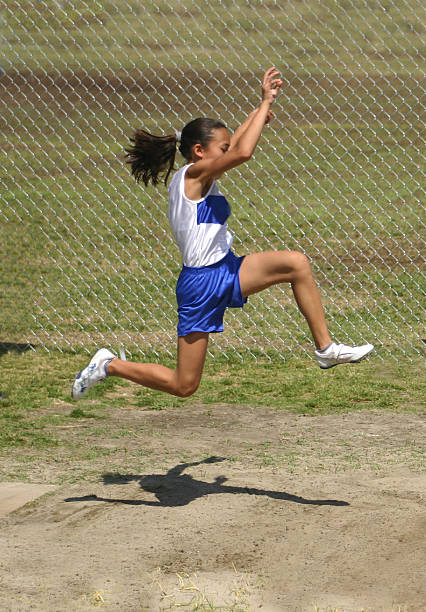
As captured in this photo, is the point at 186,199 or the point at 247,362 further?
the point at 247,362

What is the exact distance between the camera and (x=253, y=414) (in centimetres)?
624

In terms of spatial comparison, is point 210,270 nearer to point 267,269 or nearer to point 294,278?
point 267,269

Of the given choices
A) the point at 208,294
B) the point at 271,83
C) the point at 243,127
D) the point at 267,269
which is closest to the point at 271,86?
the point at 271,83

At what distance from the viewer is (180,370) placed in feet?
15.0

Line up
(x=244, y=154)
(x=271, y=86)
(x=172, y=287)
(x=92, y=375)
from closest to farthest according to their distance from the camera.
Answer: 1. (x=244, y=154)
2. (x=271, y=86)
3. (x=92, y=375)
4. (x=172, y=287)

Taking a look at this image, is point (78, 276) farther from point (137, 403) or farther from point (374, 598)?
point (374, 598)

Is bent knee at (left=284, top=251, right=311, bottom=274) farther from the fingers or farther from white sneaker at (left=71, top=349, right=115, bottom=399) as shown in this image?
white sneaker at (left=71, top=349, right=115, bottom=399)

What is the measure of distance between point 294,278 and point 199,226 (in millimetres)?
480

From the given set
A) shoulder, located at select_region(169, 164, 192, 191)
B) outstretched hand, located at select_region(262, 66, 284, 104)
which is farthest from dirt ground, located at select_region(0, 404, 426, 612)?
outstretched hand, located at select_region(262, 66, 284, 104)

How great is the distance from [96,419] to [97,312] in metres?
2.43

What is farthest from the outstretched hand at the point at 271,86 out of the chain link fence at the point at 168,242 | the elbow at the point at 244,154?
the chain link fence at the point at 168,242

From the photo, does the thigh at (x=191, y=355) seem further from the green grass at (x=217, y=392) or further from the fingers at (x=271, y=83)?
the green grass at (x=217, y=392)

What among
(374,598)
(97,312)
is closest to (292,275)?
(374,598)

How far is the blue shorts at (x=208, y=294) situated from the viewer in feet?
14.7
